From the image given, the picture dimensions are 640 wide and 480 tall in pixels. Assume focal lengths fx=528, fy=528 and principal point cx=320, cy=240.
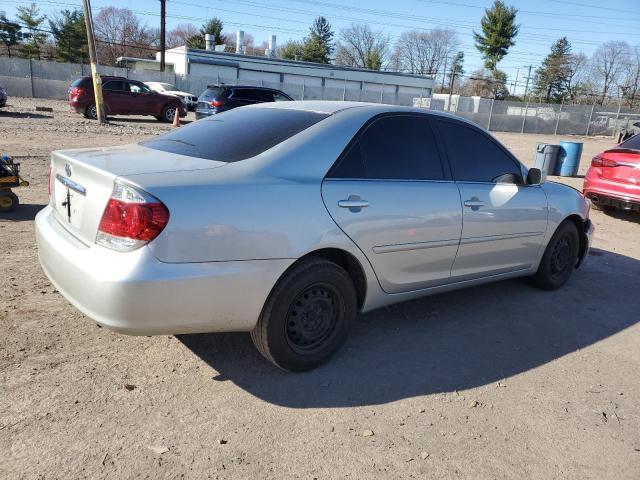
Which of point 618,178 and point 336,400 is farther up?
point 618,178

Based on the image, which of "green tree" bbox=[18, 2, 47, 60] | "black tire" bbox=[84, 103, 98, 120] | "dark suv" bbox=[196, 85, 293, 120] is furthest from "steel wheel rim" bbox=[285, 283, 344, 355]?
"green tree" bbox=[18, 2, 47, 60]

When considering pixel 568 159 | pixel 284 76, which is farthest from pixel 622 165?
pixel 284 76

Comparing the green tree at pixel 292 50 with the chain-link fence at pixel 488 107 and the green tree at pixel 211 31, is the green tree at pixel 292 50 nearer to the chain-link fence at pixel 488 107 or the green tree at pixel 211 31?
the green tree at pixel 211 31

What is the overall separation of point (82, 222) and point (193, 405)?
1.17 meters

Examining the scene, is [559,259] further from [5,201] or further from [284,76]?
[284,76]

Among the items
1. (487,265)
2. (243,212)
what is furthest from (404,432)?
(487,265)

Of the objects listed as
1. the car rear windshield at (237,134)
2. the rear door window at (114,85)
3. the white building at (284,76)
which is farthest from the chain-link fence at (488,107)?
the car rear windshield at (237,134)

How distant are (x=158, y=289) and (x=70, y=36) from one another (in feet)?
200

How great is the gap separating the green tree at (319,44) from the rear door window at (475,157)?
240 feet

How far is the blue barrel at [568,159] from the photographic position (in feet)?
43.6

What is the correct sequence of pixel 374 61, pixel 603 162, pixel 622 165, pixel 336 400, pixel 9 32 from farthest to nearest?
1. pixel 374 61
2. pixel 9 32
3. pixel 603 162
4. pixel 622 165
5. pixel 336 400

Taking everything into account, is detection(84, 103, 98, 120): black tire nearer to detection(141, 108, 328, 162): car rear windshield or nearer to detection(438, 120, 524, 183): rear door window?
detection(141, 108, 328, 162): car rear windshield

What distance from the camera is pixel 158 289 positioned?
256 cm

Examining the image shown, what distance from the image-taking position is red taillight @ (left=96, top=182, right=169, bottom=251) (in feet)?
8.36
